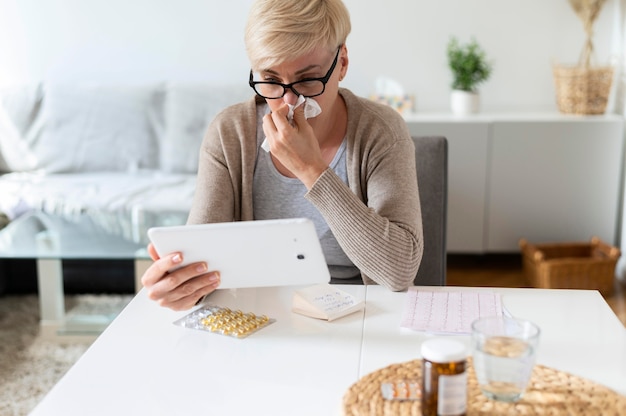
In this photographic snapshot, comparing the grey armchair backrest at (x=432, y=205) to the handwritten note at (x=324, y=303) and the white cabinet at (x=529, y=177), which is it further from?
the white cabinet at (x=529, y=177)

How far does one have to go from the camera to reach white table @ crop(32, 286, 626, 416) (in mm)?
1088

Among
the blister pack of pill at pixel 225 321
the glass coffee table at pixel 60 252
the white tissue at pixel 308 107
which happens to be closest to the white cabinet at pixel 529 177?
the glass coffee table at pixel 60 252

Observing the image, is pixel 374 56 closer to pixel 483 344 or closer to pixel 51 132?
pixel 51 132

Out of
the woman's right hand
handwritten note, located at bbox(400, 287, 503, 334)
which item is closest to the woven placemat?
handwritten note, located at bbox(400, 287, 503, 334)

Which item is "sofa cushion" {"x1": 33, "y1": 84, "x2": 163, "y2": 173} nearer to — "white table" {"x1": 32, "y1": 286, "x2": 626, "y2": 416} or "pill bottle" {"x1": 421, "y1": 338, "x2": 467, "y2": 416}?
"white table" {"x1": 32, "y1": 286, "x2": 626, "y2": 416}

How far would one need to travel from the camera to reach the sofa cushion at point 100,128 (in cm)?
359

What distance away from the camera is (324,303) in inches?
54.9

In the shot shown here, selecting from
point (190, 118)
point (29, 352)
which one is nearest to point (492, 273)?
point (190, 118)

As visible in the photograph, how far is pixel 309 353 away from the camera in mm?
1233

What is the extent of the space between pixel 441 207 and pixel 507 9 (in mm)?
2060

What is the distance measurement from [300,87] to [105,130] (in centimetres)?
219

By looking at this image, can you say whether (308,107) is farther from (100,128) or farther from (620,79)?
(620,79)

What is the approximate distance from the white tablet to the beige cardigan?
8.5 inches

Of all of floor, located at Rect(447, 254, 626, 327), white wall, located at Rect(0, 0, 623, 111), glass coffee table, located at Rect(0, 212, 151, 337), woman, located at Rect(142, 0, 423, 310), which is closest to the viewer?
woman, located at Rect(142, 0, 423, 310)
